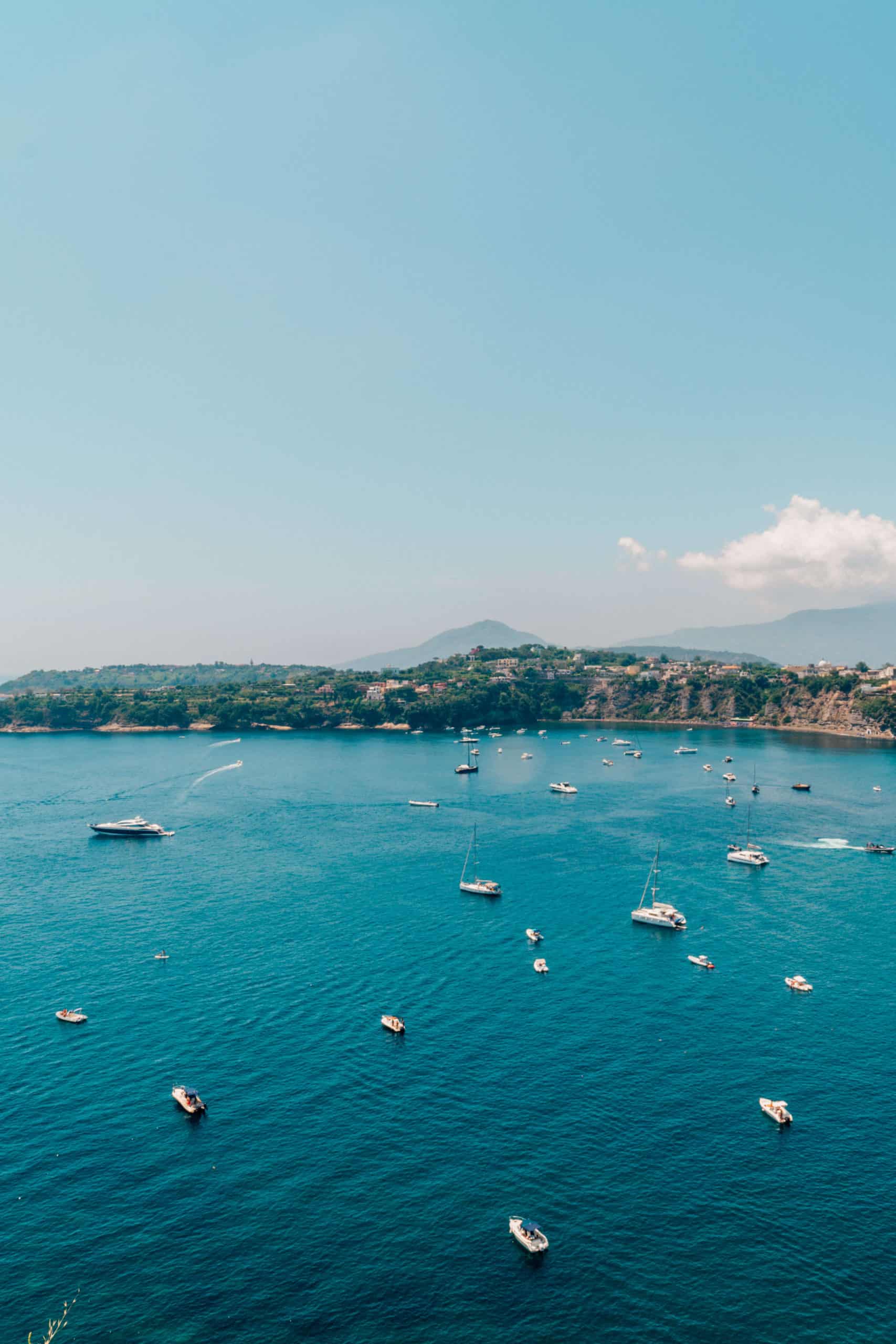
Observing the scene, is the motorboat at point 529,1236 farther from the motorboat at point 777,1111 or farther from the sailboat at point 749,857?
the sailboat at point 749,857

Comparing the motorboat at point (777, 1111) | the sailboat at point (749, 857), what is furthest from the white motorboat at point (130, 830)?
the motorboat at point (777, 1111)

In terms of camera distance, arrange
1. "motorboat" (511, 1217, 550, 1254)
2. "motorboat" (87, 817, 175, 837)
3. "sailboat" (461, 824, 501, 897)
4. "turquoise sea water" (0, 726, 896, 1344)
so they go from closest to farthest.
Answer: "turquoise sea water" (0, 726, 896, 1344) → "motorboat" (511, 1217, 550, 1254) → "sailboat" (461, 824, 501, 897) → "motorboat" (87, 817, 175, 837)

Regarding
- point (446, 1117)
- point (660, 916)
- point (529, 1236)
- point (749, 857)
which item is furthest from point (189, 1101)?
point (749, 857)

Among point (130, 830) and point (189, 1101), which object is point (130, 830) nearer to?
point (130, 830)

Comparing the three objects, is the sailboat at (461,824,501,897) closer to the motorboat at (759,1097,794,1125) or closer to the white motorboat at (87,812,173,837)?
the motorboat at (759,1097,794,1125)

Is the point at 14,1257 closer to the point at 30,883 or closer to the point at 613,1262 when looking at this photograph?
the point at 613,1262

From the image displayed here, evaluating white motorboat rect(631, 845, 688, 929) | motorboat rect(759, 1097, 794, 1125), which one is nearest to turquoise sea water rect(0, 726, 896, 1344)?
motorboat rect(759, 1097, 794, 1125)

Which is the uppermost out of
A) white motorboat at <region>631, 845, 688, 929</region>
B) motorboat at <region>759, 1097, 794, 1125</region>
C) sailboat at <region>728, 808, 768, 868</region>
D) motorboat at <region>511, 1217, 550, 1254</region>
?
sailboat at <region>728, 808, 768, 868</region>
